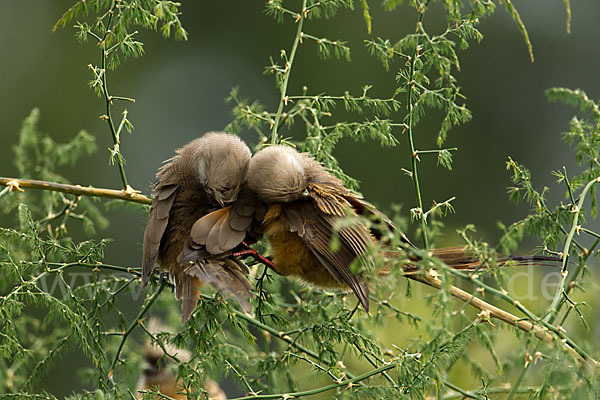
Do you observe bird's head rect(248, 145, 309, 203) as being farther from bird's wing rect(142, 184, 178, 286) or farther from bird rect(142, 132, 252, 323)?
bird's wing rect(142, 184, 178, 286)

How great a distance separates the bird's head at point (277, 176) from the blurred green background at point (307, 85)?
15.9ft

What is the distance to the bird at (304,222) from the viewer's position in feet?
8.14

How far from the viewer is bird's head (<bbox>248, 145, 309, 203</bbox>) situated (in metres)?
2.65

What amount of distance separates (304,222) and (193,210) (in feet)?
1.63

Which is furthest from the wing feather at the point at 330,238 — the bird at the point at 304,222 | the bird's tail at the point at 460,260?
the bird's tail at the point at 460,260

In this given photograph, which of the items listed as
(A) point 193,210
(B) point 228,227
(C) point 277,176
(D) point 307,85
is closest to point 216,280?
(B) point 228,227

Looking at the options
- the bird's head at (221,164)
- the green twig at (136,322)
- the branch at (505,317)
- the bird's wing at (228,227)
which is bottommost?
the green twig at (136,322)

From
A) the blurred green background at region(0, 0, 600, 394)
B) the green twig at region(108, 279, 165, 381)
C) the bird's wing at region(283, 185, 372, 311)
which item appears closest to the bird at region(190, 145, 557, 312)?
the bird's wing at region(283, 185, 372, 311)

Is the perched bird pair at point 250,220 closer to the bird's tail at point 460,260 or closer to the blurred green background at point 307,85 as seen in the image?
the bird's tail at point 460,260

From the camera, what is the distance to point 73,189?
104 inches

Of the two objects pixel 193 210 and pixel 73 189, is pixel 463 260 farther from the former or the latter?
pixel 73 189

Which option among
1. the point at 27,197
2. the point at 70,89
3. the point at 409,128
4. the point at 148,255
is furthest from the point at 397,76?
the point at 70,89

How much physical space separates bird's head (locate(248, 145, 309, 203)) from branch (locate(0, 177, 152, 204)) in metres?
0.43

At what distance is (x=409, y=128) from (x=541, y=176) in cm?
683
